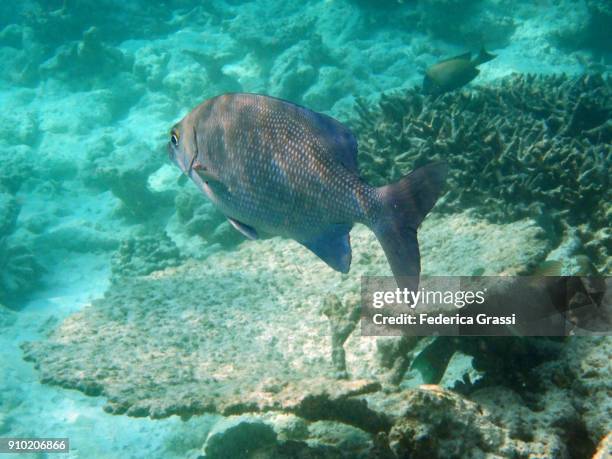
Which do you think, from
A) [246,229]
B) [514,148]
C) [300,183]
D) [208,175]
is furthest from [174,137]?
[514,148]

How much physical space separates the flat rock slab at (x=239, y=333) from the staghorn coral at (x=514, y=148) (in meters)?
0.45

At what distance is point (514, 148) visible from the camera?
4.41 meters

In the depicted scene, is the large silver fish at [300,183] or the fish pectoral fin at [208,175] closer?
the large silver fish at [300,183]

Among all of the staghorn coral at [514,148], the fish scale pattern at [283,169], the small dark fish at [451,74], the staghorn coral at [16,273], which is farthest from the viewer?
the staghorn coral at [16,273]

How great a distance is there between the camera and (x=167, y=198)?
31.7 feet

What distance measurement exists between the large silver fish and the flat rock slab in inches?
35.1

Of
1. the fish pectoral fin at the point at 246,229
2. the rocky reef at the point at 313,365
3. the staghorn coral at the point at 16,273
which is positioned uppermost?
the staghorn coral at the point at 16,273

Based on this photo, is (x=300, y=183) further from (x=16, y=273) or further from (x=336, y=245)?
(x=16, y=273)

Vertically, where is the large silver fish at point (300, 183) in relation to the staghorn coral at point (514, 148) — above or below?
below

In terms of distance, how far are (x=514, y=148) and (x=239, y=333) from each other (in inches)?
133

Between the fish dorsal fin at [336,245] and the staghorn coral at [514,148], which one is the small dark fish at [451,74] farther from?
the fish dorsal fin at [336,245]

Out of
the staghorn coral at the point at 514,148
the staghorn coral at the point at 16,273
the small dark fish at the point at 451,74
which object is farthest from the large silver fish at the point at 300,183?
the staghorn coral at the point at 16,273

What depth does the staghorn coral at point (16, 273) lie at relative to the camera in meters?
7.76

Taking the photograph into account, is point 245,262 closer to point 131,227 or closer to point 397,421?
point 397,421
